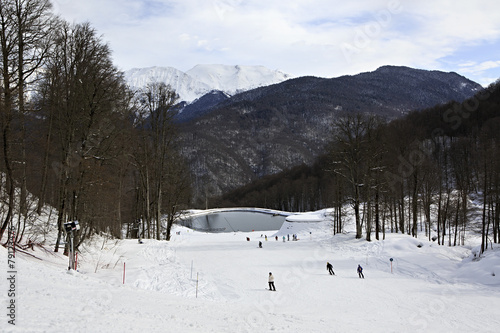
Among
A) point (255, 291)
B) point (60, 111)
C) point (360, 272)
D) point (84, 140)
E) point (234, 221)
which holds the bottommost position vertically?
point (234, 221)

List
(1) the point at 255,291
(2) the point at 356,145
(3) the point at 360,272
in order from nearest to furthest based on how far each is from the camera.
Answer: (1) the point at 255,291
(3) the point at 360,272
(2) the point at 356,145

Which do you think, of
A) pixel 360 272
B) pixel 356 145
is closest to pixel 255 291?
pixel 360 272

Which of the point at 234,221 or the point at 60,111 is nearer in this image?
the point at 60,111

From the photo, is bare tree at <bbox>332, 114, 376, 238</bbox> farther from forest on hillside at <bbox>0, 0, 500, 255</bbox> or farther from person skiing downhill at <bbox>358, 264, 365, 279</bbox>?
person skiing downhill at <bbox>358, 264, 365, 279</bbox>

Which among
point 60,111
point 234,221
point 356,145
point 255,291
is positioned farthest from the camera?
point 234,221

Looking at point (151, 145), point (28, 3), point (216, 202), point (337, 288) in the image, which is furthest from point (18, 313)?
point (216, 202)

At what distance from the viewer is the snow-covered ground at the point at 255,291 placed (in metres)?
9.58

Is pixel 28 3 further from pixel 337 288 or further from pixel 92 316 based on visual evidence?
pixel 337 288

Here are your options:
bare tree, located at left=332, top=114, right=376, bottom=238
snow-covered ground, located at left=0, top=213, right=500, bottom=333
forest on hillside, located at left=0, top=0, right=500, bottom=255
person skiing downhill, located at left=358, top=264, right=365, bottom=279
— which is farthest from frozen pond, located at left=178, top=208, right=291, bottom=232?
person skiing downhill, located at left=358, top=264, right=365, bottom=279

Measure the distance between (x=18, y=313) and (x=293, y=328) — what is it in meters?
7.86

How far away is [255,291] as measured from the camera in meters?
17.7

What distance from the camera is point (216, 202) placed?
153750 mm

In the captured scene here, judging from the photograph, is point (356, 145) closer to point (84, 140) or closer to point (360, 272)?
point (360, 272)

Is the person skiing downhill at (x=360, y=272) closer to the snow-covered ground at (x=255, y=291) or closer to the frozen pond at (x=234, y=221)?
the snow-covered ground at (x=255, y=291)
